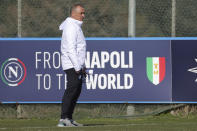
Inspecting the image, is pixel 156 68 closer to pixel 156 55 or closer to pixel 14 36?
pixel 156 55

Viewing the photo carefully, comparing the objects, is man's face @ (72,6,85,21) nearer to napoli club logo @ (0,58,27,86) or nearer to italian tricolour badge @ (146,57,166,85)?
italian tricolour badge @ (146,57,166,85)

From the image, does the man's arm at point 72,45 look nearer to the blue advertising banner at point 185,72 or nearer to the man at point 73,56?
the man at point 73,56

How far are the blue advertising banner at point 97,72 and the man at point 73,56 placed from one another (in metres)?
2.59

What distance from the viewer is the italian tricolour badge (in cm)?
1209

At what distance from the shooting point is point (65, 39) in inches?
370

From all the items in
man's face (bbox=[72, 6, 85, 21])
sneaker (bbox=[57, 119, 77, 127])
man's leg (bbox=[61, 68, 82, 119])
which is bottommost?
sneaker (bbox=[57, 119, 77, 127])

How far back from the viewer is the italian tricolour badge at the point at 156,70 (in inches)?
476

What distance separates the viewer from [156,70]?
477 inches

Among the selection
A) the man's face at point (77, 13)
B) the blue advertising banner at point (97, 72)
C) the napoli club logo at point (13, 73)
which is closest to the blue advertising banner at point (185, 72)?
the blue advertising banner at point (97, 72)

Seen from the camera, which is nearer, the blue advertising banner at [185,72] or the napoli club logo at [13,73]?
the blue advertising banner at [185,72]

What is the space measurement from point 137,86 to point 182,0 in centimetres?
184

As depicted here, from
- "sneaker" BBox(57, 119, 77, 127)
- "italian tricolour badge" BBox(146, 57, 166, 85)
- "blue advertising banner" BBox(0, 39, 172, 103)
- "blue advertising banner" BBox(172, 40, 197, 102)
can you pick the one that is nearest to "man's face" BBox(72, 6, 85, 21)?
"sneaker" BBox(57, 119, 77, 127)

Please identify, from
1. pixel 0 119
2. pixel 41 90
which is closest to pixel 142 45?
pixel 41 90

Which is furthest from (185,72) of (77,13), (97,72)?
(77,13)
